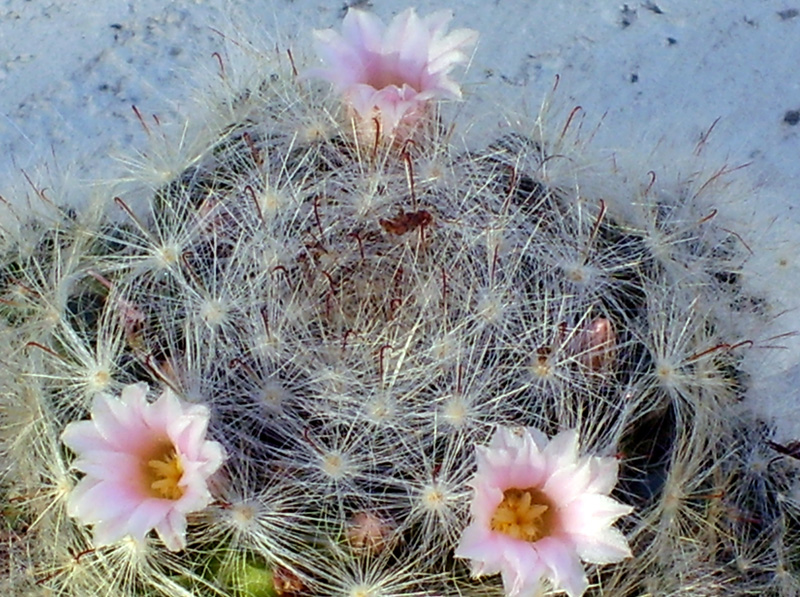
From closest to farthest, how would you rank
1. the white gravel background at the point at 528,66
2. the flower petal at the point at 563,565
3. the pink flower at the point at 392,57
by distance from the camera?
1. the flower petal at the point at 563,565
2. the pink flower at the point at 392,57
3. the white gravel background at the point at 528,66

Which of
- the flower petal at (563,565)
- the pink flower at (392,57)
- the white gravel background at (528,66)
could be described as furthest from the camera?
the white gravel background at (528,66)

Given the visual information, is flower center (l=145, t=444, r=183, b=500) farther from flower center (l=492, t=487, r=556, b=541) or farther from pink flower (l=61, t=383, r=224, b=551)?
flower center (l=492, t=487, r=556, b=541)

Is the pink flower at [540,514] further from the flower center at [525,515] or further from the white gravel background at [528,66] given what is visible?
the white gravel background at [528,66]

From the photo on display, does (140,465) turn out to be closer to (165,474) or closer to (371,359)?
(165,474)

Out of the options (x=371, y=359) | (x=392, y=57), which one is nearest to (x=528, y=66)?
(x=392, y=57)

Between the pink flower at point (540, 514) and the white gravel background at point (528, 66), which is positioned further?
the white gravel background at point (528, 66)

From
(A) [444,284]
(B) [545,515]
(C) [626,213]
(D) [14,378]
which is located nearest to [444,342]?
(A) [444,284]

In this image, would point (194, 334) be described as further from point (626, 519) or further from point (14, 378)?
point (626, 519)

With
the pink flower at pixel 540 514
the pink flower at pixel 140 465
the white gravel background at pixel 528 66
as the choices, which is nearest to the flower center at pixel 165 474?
the pink flower at pixel 140 465
